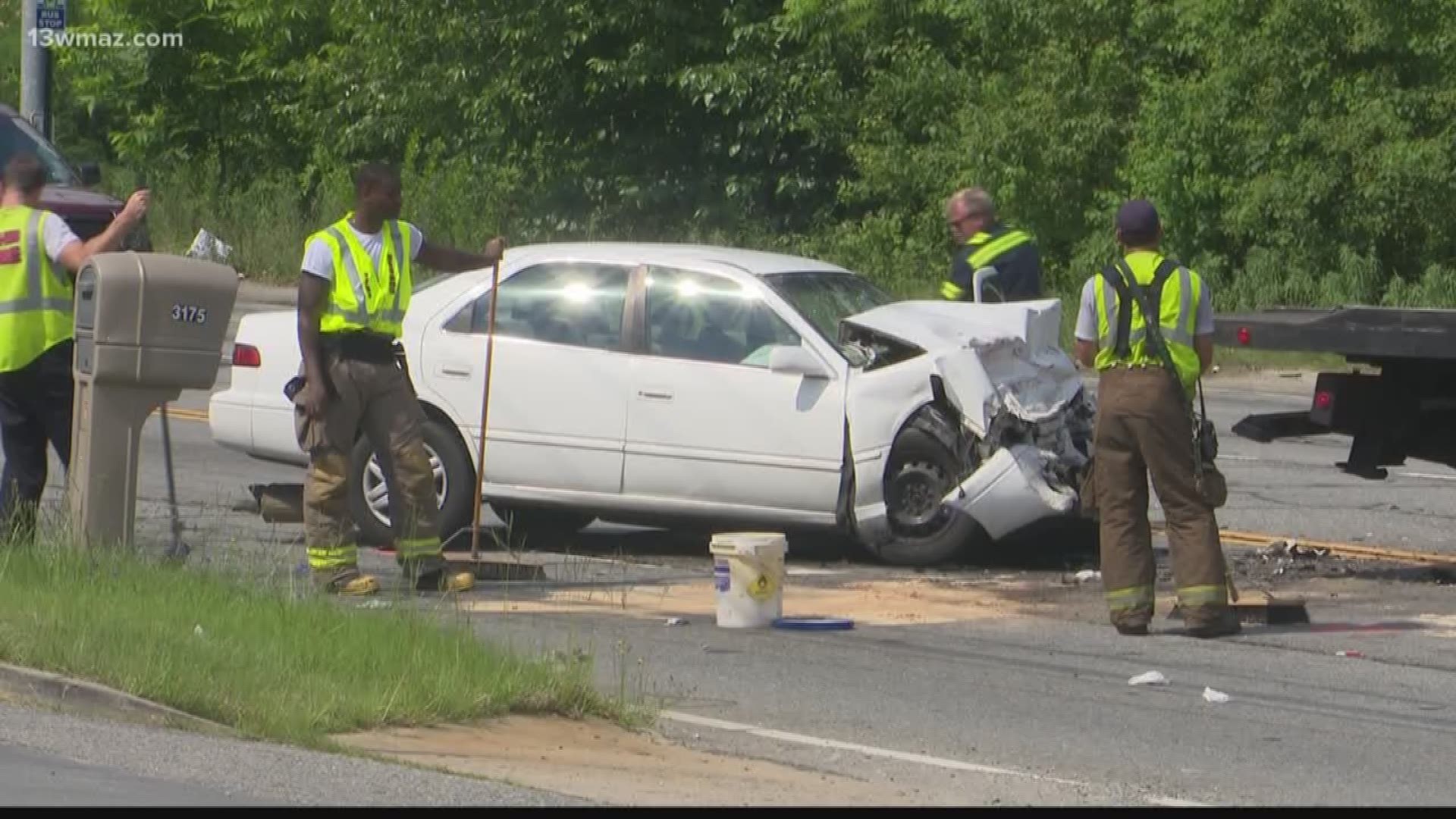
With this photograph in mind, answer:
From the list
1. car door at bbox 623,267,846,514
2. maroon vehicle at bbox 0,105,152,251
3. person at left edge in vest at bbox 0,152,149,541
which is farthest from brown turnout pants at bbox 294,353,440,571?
maroon vehicle at bbox 0,105,152,251

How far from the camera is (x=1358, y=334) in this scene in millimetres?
11359

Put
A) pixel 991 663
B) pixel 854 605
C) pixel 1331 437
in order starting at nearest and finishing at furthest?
pixel 991 663
pixel 854 605
pixel 1331 437

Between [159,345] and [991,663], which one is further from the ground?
[159,345]

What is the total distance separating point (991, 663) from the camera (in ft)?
32.0

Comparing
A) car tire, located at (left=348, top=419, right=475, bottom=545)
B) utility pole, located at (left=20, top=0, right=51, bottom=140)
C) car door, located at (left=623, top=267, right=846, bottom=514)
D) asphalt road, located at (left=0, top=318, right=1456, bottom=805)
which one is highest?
utility pole, located at (left=20, top=0, right=51, bottom=140)

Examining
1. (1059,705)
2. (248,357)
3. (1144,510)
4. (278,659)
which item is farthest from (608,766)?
(248,357)

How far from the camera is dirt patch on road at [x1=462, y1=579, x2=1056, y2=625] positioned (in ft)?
35.3

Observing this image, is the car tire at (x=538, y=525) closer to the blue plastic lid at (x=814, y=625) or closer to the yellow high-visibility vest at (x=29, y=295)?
the blue plastic lid at (x=814, y=625)

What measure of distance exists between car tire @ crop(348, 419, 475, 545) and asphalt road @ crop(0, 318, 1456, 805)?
55cm

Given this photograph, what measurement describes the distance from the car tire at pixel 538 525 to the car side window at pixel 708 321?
1.03m

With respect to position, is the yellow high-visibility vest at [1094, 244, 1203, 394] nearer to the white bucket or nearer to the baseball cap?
the baseball cap

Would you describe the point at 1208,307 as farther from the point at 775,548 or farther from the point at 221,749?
the point at 221,749

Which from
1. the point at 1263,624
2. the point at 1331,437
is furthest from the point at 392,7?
the point at 1263,624

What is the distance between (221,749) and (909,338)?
5.38 meters
